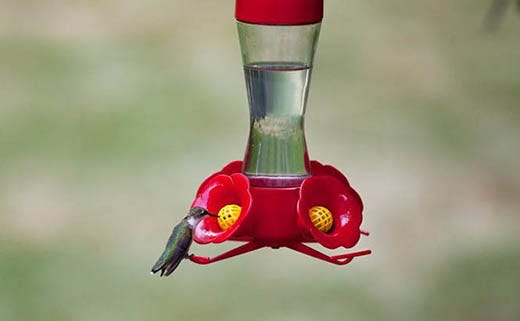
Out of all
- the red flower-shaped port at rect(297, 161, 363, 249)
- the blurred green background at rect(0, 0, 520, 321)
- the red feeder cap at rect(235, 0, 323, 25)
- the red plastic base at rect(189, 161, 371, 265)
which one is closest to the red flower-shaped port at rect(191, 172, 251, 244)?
the red plastic base at rect(189, 161, 371, 265)

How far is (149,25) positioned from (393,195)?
2.25 metres

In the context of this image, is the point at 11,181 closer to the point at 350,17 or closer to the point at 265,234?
the point at 350,17

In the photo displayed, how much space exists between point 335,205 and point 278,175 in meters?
0.15

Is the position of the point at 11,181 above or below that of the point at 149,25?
below

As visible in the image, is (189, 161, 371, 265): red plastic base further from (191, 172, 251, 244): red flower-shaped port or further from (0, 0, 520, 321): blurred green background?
(0, 0, 520, 321): blurred green background

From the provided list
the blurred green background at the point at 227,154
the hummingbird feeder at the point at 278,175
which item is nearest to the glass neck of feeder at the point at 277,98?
the hummingbird feeder at the point at 278,175

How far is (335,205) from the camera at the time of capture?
2.88 m

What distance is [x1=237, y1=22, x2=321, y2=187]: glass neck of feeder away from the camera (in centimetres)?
284

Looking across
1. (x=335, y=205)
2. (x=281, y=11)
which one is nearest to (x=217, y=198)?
(x=335, y=205)

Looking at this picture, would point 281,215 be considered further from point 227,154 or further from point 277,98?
point 227,154

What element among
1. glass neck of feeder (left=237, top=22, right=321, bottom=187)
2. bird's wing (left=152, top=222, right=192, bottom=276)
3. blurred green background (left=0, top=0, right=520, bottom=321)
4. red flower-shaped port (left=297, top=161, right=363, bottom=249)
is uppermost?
glass neck of feeder (left=237, top=22, right=321, bottom=187)

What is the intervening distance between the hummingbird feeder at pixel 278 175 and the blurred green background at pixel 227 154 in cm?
371

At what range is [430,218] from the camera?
7586mm

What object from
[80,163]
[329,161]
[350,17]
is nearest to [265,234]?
[329,161]
